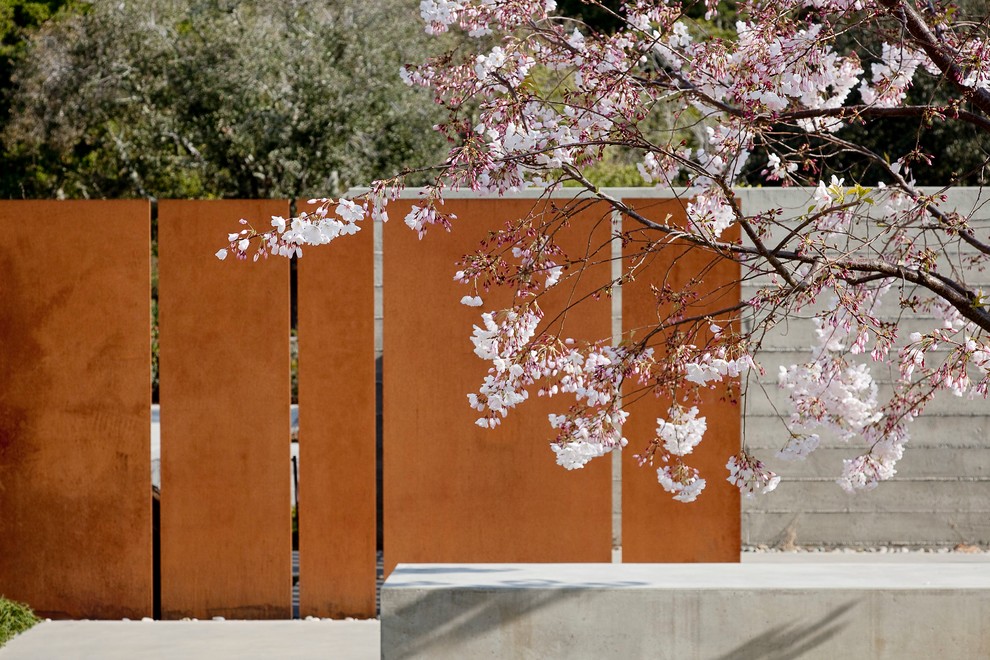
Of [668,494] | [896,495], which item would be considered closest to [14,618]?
[668,494]

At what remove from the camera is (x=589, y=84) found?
345 cm

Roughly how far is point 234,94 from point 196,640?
10.8 meters

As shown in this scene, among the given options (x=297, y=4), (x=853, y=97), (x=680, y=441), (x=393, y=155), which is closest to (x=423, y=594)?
(x=680, y=441)

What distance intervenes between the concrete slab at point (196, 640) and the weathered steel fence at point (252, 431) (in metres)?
0.14

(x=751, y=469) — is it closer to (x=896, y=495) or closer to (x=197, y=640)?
(x=197, y=640)

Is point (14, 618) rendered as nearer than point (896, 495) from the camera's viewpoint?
Yes

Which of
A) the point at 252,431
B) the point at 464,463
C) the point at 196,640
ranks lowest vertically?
the point at 196,640

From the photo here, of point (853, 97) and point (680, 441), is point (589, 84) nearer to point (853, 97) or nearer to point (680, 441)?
point (680, 441)

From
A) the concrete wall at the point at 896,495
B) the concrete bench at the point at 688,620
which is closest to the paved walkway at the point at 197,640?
the concrete bench at the point at 688,620

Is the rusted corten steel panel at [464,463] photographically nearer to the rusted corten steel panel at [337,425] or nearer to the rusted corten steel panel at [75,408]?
the rusted corten steel panel at [337,425]

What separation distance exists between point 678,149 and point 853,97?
29.9 ft

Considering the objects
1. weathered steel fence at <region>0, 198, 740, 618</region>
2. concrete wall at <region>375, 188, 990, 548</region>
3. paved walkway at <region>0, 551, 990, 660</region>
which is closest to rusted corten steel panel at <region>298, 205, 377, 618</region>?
weathered steel fence at <region>0, 198, 740, 618</region>

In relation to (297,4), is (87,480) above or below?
below

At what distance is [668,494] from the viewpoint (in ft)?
15.8
